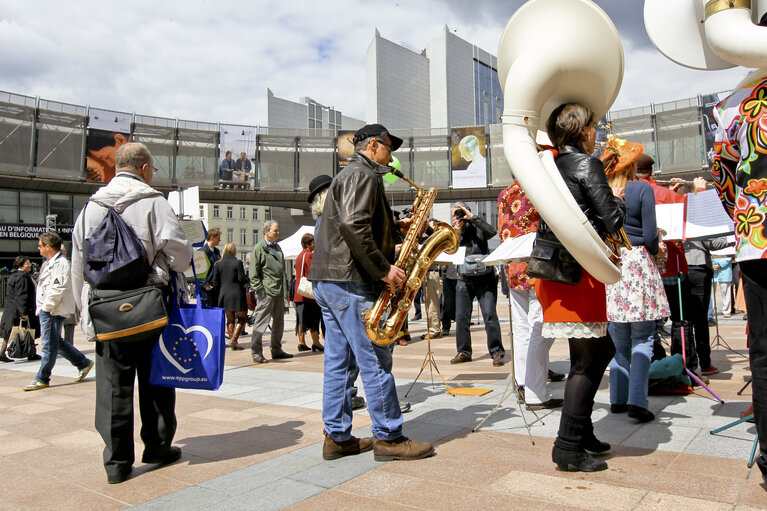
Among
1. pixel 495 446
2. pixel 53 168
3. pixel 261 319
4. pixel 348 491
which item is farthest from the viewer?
pixel 53 168

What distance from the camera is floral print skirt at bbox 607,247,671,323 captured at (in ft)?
12.7

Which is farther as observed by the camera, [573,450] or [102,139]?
[102,139]

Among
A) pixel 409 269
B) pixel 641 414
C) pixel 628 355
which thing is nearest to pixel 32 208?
pixel 409 269

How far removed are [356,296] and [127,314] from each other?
1.33 m

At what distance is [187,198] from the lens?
9.79 metres

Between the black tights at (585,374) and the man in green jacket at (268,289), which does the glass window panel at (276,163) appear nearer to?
the man in green jacket at (268,289)

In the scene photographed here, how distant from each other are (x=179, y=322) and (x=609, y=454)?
104 inches

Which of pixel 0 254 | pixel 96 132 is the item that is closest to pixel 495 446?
pixel 96 132

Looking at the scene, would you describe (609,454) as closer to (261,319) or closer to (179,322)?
(179,322)

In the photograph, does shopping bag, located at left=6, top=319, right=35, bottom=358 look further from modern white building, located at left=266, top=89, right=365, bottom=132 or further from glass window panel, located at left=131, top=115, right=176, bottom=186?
modern white building, located at left=266, top=89, right=365, bottom=132

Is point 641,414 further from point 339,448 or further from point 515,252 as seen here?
point 339,448

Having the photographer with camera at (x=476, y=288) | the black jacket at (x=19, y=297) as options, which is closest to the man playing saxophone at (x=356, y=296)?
the photographer with camera at (x=476, y=288)

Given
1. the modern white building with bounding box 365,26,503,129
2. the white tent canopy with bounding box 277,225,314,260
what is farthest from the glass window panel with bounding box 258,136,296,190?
the modern white building with bounding box 365,26,503,129

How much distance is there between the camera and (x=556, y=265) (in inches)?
114
